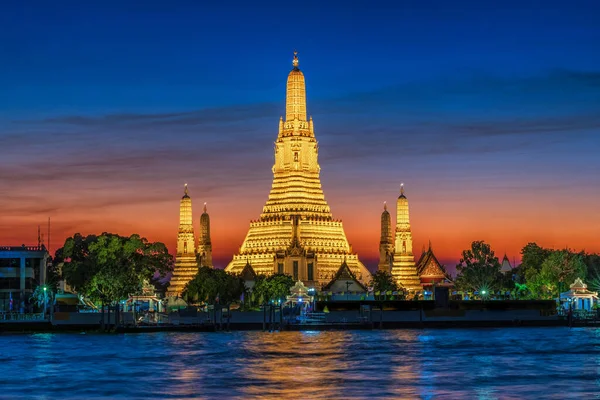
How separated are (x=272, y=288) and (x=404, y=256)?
78.4 ft

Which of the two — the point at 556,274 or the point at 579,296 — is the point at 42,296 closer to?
the point at 579,296

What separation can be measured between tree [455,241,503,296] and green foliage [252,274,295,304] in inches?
957

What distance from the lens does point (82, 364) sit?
3009 inches

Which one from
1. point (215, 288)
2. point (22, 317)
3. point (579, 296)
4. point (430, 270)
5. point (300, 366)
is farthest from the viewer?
point (430, 270)

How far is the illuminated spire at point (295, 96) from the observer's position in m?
149

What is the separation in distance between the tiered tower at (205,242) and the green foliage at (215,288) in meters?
24.6

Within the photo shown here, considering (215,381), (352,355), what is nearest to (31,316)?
(352,355)

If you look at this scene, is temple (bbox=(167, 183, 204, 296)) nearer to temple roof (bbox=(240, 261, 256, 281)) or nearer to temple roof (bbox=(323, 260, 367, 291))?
temple roof (bbox=(240, 261, 256, 281))

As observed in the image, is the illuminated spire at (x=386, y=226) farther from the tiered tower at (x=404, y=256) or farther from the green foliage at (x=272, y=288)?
the green foliage at (x=272, y=288)

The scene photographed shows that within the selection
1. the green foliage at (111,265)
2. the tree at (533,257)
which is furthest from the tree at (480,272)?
the green foliage at (111,265)

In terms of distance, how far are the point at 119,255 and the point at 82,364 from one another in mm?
44800

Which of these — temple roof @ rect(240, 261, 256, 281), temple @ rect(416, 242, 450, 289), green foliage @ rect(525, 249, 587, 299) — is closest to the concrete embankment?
green foliage @ rect(525, 249, 587, 299)

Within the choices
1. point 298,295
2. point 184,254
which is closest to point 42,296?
point 298,295

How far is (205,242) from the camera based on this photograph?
15625 cm
